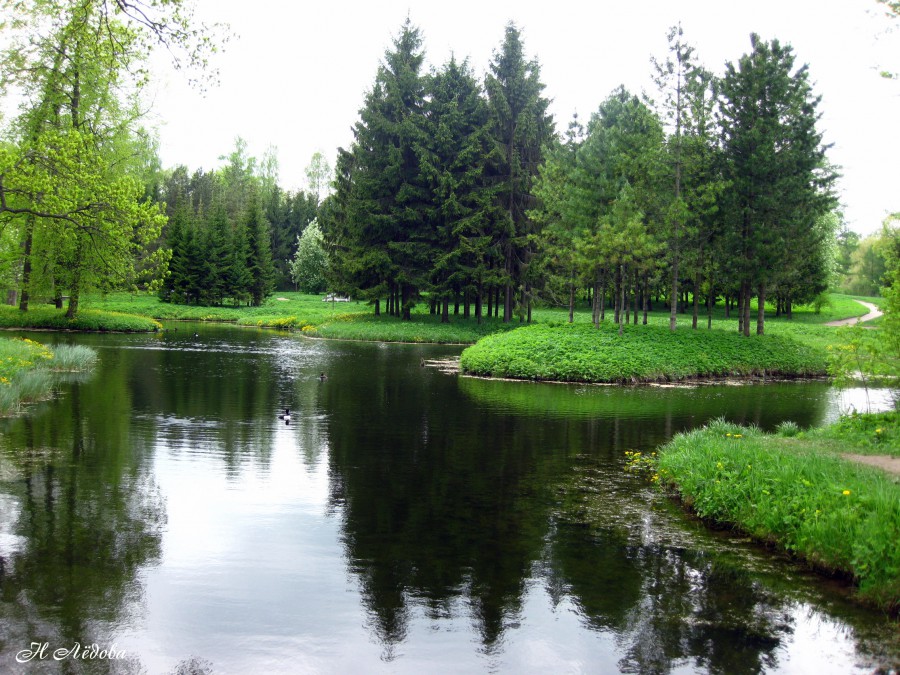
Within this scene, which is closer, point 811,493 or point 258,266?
point 811,493

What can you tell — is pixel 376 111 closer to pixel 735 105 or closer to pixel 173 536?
pixel 735 105

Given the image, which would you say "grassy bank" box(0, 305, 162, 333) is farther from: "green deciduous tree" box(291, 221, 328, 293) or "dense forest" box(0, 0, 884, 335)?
"green deciduous tree" box(291, 221, 328, 293)

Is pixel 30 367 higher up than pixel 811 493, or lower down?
higher up

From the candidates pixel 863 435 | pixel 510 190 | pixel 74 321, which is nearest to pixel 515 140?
pixel 510 190

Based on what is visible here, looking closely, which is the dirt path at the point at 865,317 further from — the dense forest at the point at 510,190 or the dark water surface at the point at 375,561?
the dark water surface at the point at 375,561

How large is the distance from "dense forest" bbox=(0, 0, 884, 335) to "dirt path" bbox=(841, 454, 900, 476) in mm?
14610

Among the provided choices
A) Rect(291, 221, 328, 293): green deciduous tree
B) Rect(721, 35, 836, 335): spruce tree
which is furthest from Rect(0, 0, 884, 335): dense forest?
Rect(291, 221, 328, 293): green deciduous tree

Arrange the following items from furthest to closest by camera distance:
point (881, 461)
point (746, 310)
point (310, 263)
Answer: point (310, 263) < point (746, 310) < point (881, 461)

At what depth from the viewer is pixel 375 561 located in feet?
28.3

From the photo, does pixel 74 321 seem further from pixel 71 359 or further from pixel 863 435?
pixel 863 435

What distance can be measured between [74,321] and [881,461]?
4719 centimetres

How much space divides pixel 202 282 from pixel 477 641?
7189 cm

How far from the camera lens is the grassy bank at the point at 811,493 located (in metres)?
7.66

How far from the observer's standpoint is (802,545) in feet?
28.5
